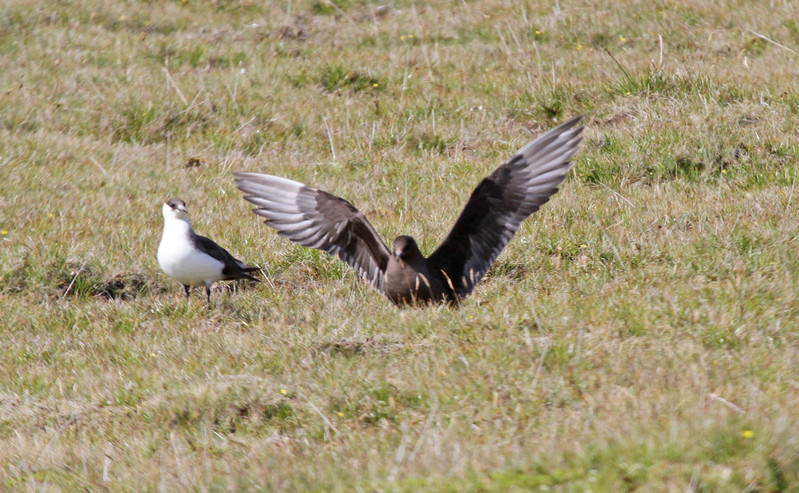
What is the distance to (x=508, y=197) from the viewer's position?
582cm

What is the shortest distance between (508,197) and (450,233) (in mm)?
443

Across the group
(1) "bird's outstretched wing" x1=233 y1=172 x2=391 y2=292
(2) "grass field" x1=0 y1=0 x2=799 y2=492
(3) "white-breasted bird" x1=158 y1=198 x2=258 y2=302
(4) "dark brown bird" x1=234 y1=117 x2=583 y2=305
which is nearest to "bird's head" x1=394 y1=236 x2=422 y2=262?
(4) "dark brown bird" x1=234 y1=117 x2=583 y2=305

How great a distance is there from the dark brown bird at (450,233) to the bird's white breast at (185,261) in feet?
1.68

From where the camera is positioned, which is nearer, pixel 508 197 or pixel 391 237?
pixel 508 197

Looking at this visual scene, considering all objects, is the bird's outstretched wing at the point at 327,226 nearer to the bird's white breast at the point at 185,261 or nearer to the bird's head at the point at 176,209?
the bird's white breast at the point at 185,261

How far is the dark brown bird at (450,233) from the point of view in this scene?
5.77 metres

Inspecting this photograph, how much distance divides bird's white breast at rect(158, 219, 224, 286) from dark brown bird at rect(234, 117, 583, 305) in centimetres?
51

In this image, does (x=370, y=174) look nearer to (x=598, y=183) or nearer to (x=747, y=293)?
(x=598, y=183)

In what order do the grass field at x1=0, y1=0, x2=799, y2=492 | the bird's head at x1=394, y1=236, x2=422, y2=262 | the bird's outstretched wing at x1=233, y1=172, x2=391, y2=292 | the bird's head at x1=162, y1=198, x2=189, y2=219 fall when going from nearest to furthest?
1. the grass field at x1=0, y1=0, x2=799, y2=492
2. the bird's head at x1=394, y1=236, x2=422, y2=262
3. the bird's outstretched wing at x1=233, y1=172, x2=391, y2=292
4. the bird's head at x1=162, y1=198, x2=189, y2=219

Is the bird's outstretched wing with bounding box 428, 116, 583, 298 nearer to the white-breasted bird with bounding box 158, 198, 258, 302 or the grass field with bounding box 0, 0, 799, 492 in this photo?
the grass field with bounding box 0, 0, 799, 492

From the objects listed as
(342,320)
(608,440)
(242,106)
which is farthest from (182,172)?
(608,440)

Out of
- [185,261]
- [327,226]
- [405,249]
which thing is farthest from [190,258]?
[405,249]

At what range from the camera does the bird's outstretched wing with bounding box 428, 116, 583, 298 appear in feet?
18.9

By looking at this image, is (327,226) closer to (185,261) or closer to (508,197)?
(185,261)
